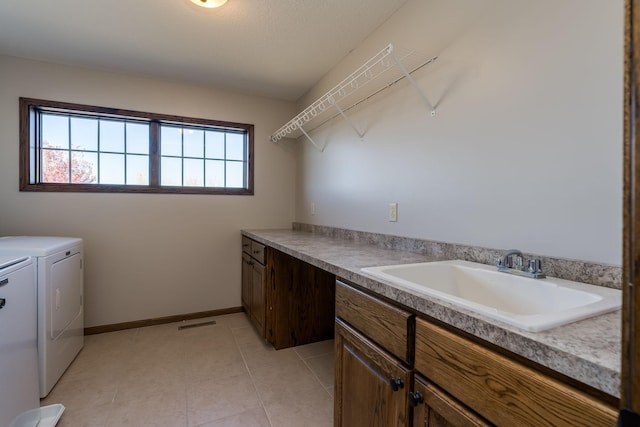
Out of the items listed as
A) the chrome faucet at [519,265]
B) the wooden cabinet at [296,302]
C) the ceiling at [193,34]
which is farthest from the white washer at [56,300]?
the chrome faucet at [519,265]

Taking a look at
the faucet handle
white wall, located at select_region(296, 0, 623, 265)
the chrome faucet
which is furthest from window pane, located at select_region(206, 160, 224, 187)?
the faucet handle

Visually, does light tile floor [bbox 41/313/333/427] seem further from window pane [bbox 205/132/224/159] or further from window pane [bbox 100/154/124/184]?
window pane [bbox 205/132/224/159]

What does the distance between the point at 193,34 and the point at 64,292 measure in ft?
6.57

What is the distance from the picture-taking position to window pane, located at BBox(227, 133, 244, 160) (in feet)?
10.5

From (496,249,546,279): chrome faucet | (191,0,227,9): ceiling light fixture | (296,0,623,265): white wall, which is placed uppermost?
(191,0,227,9): ceiling light fixture

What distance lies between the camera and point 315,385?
1.88m

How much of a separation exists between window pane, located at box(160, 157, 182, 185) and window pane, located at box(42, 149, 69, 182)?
2.43ft

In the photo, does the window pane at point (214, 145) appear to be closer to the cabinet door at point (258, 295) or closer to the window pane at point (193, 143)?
the window pane at point (193, 143)

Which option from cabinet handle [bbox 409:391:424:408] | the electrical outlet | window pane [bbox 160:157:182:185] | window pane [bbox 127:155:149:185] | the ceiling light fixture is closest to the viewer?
cabinet handle [bbox 409:391:424:408]

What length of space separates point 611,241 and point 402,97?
4.04ft

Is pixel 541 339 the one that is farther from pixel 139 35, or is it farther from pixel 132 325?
pixel 132 325

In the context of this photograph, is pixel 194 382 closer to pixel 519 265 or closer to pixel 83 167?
pixel 519 265

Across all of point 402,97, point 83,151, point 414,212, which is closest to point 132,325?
point 83,151

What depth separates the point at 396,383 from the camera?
2.95 feet
